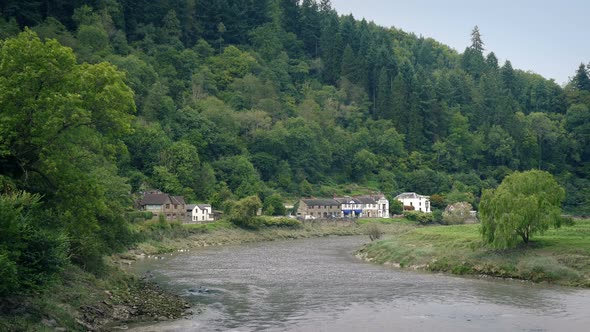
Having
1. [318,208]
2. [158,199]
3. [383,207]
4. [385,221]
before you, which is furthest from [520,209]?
[383,207]

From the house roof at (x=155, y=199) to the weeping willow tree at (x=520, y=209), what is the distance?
61244mm

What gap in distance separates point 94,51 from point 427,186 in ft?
290

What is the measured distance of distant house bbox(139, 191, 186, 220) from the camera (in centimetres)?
10400

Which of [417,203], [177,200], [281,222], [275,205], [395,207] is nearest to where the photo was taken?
[177,200]

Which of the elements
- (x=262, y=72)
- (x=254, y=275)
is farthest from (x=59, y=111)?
(x=262, y=72)

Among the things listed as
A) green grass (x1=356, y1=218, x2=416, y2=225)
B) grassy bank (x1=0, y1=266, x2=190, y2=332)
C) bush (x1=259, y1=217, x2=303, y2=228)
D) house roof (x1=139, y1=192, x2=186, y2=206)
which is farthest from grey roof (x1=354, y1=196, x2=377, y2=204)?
grassy bank (x1=0, y1=266, x2=190, y2=332)

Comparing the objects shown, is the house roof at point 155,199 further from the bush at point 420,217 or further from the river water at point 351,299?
the bush at point 420,217

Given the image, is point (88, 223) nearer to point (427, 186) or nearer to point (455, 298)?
point (455, 298)

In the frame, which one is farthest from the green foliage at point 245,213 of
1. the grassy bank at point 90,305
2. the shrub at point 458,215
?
the shrub at point 458,215

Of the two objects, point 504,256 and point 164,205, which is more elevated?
point 164,205

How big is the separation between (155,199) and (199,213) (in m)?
8.30

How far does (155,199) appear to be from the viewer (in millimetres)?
104812

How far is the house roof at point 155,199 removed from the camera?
342 feet

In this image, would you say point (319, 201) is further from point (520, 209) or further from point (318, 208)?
point (520, 209)
